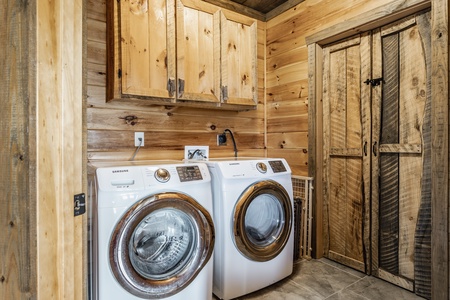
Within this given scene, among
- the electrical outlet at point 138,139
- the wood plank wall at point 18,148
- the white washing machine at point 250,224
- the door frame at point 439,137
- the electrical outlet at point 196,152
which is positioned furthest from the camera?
the electrical outlet at point 196,152

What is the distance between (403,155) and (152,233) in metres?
1.75

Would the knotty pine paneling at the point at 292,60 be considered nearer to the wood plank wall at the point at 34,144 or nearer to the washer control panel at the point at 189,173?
the washer control panel at the point at 189,173

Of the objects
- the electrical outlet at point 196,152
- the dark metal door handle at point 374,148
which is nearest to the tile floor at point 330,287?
the dark metal door handle at point 374,148

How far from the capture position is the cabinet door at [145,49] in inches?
74.3

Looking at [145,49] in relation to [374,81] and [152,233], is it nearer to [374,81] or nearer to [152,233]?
[152,233]

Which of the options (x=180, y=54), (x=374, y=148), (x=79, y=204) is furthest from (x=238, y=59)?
(x=79, y=204)

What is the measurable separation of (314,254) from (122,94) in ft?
6.63

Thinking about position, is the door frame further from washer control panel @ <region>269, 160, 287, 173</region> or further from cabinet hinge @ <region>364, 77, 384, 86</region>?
washer control panel @ <region>269, 160, 287, 173</region>

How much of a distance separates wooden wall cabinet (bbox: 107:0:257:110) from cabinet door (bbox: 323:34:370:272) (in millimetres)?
678

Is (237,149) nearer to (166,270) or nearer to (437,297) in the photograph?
(166,270)

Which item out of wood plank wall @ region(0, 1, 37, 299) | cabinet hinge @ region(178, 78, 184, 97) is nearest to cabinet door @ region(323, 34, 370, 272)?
cabinet hinge @ region(178, 78, 184, 97)

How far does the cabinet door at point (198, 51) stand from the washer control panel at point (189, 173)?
65cm

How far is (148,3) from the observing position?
1959 mm

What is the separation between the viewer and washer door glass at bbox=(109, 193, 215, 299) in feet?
4.66
